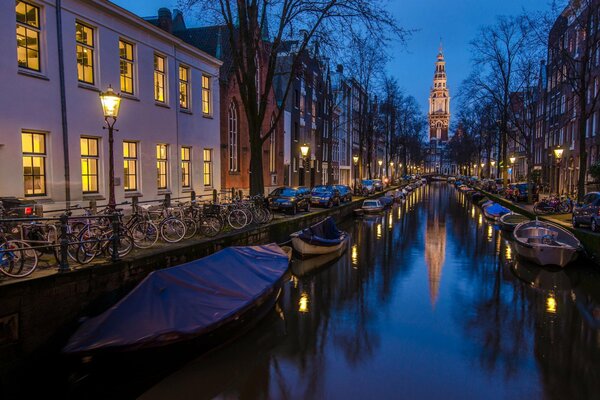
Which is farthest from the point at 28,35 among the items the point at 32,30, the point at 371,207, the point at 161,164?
the point at 371,207

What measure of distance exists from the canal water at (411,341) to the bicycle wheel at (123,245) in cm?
329

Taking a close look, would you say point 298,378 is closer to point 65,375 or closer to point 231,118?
point 65,375

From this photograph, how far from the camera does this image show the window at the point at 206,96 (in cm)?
2431

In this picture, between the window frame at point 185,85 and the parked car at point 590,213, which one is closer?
the parked car at point 590,213

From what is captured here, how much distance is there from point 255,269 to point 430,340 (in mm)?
4339

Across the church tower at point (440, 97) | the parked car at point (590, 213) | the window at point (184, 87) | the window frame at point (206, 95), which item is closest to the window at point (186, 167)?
the window at point (184, 87)

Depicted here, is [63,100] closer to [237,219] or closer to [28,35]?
[28,35]

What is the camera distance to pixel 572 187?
127 ft

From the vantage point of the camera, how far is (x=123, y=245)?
10906mm

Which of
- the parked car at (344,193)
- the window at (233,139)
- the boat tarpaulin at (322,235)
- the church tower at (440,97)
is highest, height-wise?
the church tower at (440,97)

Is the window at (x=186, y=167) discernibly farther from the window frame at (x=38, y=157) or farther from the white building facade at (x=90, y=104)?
the window frame at (x=38, y=157)

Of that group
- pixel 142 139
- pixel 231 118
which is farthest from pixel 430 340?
pixel 231 118

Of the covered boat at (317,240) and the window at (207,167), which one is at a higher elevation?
the window at (207,167)

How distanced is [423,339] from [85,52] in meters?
14.5
